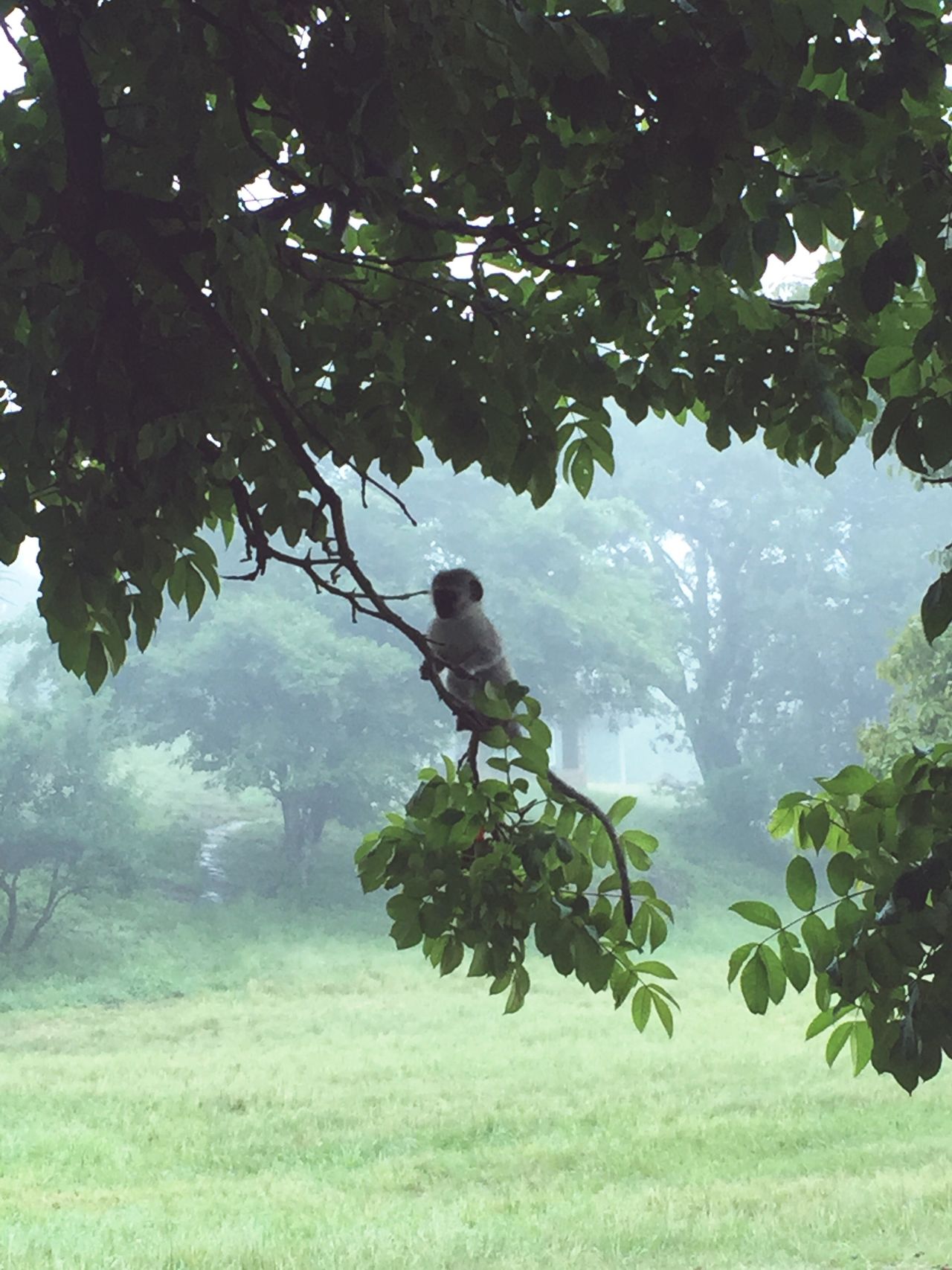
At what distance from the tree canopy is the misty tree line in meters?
4.92

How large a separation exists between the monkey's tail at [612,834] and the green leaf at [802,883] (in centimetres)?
18

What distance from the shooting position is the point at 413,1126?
473 cm

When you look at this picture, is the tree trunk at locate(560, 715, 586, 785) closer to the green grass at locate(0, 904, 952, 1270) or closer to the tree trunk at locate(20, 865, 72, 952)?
the green grass at locate(0, 904, 952, 1270)

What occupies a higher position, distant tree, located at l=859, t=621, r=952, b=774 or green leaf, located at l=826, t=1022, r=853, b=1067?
distant tree, located at l=859, t=621, r=952, b=774

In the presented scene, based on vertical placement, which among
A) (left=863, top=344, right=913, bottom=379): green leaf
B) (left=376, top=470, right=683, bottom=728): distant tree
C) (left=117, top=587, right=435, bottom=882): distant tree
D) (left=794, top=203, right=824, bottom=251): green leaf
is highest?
(left=376, top=470, right=683, bottom=728): distant tree

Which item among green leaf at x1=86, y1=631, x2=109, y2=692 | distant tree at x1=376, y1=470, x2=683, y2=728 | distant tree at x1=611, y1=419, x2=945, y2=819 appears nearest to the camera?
green leaf at x1=86, y1=631, x2=109, y2=692

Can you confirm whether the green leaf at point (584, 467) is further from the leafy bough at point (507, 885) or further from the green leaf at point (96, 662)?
the green leaf at point (96, 662)

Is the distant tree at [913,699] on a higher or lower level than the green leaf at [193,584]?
higher

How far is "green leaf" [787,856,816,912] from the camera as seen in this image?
4.05ft

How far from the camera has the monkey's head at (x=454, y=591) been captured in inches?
80.7

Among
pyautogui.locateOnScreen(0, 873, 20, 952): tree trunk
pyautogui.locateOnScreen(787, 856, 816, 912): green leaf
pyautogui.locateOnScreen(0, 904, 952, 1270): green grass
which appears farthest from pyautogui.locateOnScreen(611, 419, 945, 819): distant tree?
pyautogui.locateOnScreen(787, 856, 816, 912): green leaf

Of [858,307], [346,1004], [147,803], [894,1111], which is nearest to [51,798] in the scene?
[147,803]

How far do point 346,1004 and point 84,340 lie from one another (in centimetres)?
533

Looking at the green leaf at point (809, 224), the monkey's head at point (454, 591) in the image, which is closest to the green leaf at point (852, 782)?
the green leaf at point (809, 224)
